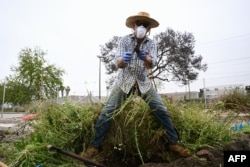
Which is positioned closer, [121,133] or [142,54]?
[121,133]

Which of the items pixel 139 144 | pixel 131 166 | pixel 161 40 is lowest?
pixel 131 166

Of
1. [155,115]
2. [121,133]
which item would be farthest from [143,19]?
[121,133]

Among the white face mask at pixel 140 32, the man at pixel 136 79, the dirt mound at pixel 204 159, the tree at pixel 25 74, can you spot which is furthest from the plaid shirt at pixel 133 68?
the tree at pixel 25 74

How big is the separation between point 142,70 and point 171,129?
696 mm

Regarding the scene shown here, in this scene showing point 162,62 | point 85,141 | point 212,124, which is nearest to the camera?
point 85,141

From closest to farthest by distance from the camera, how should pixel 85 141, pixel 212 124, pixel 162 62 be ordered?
pixel 85 141
pixel 212 124
pixel 162 62

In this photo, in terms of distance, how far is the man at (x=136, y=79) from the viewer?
118 inches

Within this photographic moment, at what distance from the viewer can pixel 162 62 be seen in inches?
1013

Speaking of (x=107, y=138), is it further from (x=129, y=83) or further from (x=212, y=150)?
(x=212, y=150)

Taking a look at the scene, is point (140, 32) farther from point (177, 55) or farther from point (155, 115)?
point (177, 55)

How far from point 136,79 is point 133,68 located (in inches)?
4.9

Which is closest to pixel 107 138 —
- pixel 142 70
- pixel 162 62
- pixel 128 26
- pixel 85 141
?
pixel 85 141

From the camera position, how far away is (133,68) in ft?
10.9

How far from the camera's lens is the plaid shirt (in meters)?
3.24
